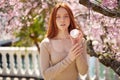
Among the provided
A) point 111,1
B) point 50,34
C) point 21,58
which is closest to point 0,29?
point 111,1

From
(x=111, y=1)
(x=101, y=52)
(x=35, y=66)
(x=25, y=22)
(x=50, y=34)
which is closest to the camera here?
(x=50, y=34)

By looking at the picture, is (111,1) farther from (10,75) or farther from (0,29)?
(10,75)

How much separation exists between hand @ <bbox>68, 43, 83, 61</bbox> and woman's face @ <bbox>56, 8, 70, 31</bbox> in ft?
0.67

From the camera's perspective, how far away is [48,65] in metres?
2.70

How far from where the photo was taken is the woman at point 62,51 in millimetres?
2627

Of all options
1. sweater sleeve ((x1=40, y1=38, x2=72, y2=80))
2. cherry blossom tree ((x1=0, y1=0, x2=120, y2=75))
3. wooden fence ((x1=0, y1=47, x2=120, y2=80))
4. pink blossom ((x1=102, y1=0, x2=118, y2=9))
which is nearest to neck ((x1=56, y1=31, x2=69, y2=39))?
sweater sleeve ((x1=40, y1=38, x2=72, y2=80))

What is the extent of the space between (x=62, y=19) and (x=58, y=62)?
29 centimetres

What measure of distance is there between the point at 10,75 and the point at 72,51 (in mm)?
5324

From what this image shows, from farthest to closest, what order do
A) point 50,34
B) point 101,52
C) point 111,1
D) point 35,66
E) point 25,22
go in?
point 35,66
point 25,22
point 101,52
point 111,1
point 50,34

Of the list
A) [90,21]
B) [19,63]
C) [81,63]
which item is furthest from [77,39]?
[19,63]

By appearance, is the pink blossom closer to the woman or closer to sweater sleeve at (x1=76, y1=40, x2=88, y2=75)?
the woman

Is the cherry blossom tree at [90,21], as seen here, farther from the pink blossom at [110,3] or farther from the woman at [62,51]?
the woman at [62,51]

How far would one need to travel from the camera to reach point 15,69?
7820 millimetres

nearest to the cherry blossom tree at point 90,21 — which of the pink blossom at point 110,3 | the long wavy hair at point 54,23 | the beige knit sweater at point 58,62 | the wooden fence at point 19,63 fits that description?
the pink blossom at point 110,3
